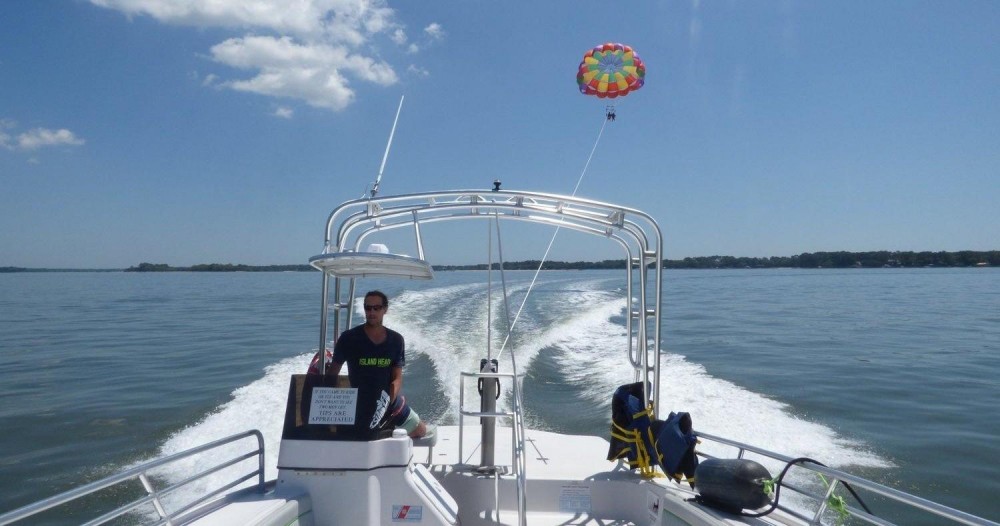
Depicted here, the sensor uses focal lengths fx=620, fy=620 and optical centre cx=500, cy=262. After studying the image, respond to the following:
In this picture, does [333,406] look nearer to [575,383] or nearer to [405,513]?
[405,513]

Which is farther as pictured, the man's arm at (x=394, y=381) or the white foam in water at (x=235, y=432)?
the white foam in water at (x=235, y=432)

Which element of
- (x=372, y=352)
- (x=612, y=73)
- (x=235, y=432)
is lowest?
(x=235, y=432)

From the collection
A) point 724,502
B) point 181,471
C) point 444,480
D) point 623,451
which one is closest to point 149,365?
point 181,471

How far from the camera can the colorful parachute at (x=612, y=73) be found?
5855 mm

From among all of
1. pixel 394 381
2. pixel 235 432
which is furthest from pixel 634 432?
pixel 235 432


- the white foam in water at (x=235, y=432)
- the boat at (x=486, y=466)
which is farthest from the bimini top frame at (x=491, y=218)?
the white foam in water at (x=235, y=432)

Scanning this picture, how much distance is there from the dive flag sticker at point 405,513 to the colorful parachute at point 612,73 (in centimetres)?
424

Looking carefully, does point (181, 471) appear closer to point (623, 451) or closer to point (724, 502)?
point (623, 451)

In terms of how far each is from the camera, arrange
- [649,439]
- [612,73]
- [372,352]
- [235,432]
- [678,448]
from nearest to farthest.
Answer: [678,448] < [372,352] < [649,439] < [612,73] < [235,432]

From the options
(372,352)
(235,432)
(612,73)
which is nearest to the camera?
(372,352)

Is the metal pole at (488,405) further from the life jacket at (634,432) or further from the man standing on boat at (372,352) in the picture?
the life jacket at (634,432)

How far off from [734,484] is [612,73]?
161 inches

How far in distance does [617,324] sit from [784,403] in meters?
7.70

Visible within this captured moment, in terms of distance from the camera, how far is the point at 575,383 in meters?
10.2
